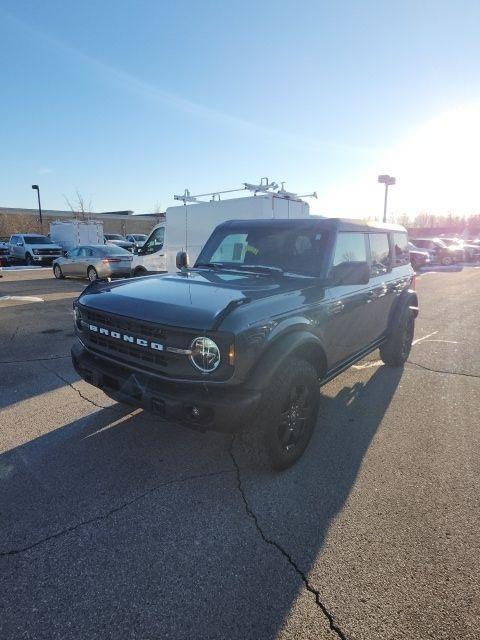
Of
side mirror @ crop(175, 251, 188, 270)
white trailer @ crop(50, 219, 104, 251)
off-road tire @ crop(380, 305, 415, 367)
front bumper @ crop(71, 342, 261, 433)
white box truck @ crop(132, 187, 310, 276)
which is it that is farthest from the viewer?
white trailer @ crop(50, 219, 104, 251)

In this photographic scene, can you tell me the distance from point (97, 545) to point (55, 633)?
1.78 ft

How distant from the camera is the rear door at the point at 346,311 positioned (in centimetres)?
361

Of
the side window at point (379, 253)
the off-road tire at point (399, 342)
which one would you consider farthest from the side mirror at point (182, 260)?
the off-road tire at point (399, 342)

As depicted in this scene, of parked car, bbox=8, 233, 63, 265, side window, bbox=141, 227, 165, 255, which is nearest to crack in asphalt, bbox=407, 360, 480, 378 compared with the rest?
side window, bbox=141, 227, 165, 255

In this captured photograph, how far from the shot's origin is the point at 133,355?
9.85 ft

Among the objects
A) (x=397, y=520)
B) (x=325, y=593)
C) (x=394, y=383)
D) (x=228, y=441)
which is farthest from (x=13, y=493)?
(x=394, y=383)

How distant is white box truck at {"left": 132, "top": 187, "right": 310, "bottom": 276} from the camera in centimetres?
1138

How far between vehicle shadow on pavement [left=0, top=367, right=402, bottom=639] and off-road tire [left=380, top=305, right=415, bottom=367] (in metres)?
1.84

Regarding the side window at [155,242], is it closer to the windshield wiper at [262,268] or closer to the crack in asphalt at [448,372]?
the crack in asphalt at [448,372]

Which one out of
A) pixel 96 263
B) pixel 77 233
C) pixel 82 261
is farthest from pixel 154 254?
pixel 77 233

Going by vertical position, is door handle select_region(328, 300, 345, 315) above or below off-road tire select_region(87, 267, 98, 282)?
above

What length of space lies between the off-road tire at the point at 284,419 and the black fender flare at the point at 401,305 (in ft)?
7.94

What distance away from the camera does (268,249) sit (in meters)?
4.05

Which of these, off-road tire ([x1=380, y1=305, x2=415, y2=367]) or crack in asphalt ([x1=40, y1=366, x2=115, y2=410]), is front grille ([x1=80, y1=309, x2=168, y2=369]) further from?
off-road tire ([x1=380, y1=305, x2=415, y2=367])
